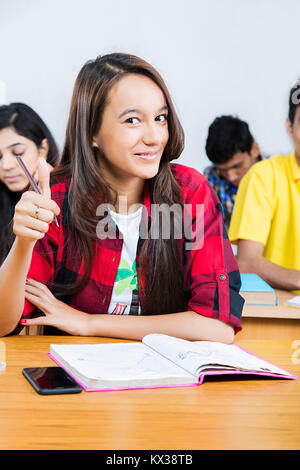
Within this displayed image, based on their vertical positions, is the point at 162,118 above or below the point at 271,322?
above

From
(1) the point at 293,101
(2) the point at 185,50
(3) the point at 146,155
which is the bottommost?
(3) the point at 146,155

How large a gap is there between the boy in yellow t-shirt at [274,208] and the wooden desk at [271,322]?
591 millimetres

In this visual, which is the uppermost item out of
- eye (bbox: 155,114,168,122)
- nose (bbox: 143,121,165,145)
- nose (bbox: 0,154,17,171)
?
eye (bbox: 155,114,168,122)

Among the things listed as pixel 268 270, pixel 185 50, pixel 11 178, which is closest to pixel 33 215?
pixel 268 270

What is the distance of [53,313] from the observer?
1237 millimetres

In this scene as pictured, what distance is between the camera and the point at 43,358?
1.01 m

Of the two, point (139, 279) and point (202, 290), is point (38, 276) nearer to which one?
point (139, 279)

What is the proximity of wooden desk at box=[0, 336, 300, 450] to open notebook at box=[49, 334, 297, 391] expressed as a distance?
18 mm

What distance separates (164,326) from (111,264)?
0.70 feet

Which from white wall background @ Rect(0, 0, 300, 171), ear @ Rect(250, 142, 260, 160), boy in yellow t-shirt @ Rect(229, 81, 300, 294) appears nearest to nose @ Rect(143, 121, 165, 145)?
boy in yellow t-shirt @ Rect(229, 81, 300, 294)

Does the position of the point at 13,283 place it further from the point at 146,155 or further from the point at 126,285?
the point at 146,155

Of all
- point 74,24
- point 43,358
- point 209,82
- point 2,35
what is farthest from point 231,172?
point 43,358

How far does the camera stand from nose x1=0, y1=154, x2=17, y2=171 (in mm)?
2355

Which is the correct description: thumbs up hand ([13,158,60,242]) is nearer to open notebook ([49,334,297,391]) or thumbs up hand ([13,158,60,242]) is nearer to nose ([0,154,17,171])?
open notebook ([49,334,297,391])
